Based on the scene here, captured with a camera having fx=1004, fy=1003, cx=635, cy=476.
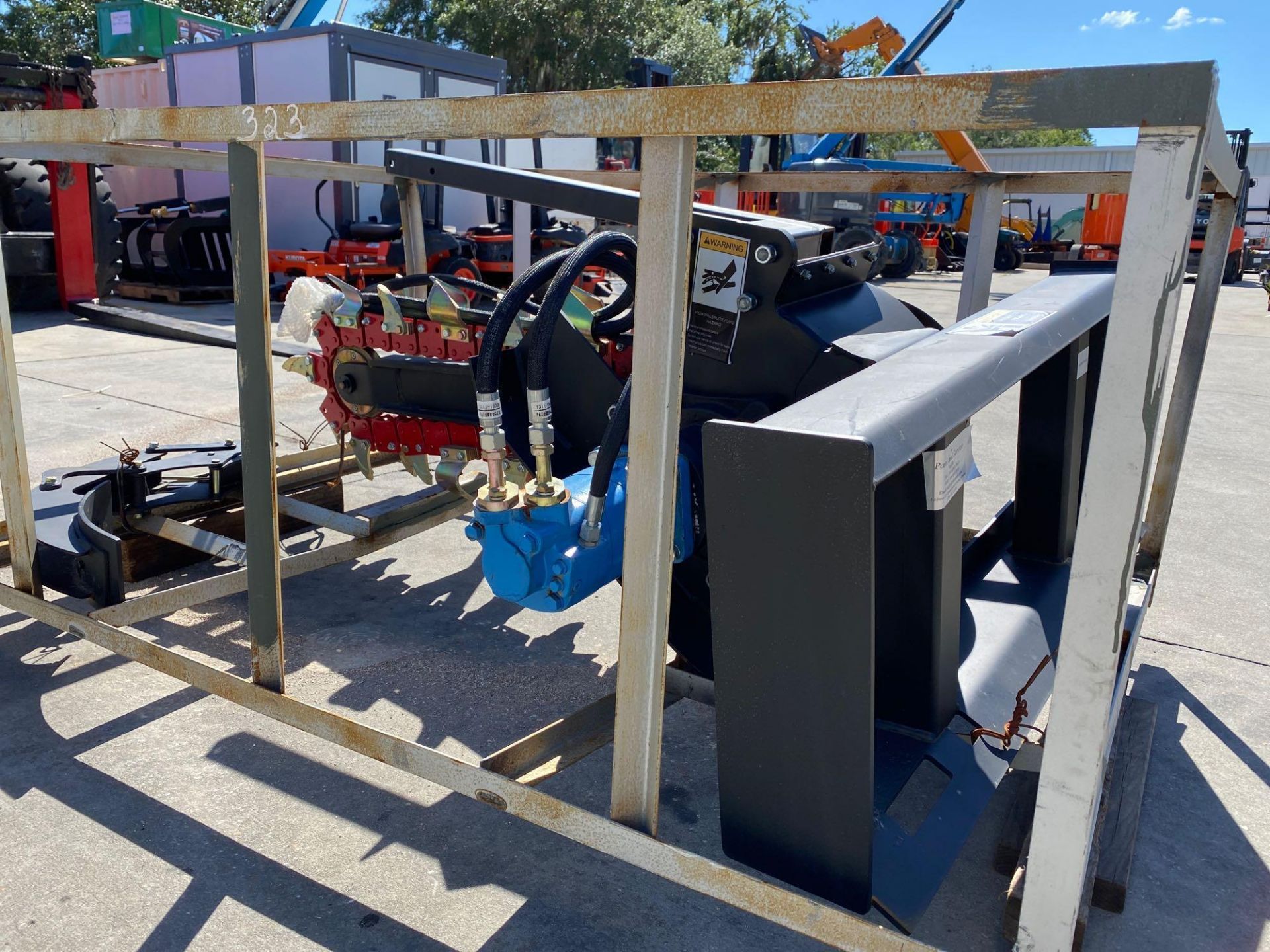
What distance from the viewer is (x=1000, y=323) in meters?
1.58

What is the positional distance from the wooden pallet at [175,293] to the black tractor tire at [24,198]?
0.93 metres

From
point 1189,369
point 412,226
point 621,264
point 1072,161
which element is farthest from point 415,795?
point 1072,161

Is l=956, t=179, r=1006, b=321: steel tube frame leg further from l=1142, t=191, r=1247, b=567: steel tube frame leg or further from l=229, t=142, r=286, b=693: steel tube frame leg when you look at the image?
l=229, t=142, r=286, b=693: steel tube frame leg

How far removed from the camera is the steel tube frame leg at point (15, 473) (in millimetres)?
2180

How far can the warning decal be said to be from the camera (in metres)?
1.83

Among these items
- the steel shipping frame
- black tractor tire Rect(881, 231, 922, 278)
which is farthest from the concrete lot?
black tractor tire Rect(881, 231, 922, 278)

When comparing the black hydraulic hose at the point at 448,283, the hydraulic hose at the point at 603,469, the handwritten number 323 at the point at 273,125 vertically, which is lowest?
the hydraulic hose at the point at 603,469

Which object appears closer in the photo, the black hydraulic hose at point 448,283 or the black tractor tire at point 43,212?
the black hydraulic hose at point 448,283

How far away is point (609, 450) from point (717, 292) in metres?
0.44

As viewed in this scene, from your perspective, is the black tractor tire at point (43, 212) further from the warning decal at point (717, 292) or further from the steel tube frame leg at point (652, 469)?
the steel tube frame leg at point (652, 469)

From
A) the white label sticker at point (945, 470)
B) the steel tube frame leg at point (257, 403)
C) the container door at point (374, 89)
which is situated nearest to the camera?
the white label sticker at point (945, 470)

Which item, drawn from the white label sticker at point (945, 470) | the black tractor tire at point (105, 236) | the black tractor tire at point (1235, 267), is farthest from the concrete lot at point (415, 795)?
the black tractor tire at point (1235, 267)

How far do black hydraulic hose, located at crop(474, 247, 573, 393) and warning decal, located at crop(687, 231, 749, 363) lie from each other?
0.28 m

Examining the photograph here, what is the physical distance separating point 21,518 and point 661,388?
1735 mm
